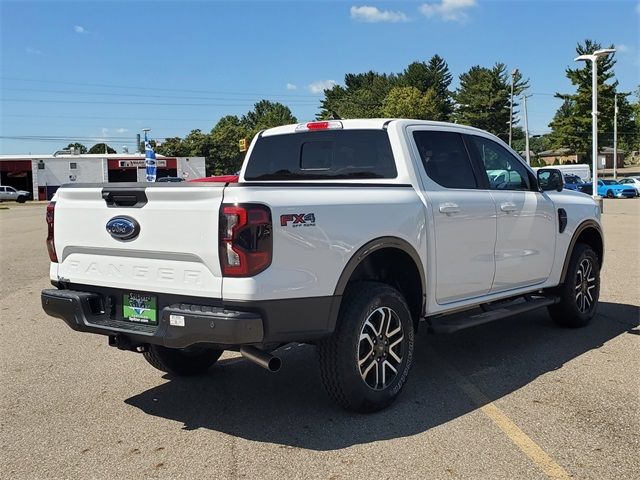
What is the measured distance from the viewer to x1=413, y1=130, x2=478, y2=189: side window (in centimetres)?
507

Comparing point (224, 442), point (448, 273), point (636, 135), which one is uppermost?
Answer: point (636, 135)

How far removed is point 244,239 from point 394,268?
1.57m

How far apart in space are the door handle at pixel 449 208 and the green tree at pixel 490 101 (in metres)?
79.5

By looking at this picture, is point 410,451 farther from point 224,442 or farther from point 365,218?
point 365,218

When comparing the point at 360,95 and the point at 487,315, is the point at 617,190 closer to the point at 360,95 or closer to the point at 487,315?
the point at 487,315

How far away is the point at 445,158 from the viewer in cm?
527

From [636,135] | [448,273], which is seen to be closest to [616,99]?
[636,135]

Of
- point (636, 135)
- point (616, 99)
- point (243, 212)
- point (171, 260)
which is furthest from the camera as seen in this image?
point (636, 135)

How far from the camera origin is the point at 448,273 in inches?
193

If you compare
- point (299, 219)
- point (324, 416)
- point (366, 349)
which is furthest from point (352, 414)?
point (299, 219)

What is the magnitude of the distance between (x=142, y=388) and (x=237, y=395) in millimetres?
821

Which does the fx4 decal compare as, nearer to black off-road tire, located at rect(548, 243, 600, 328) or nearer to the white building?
black off-road tire, located at rect(548, 243, 600, 328)

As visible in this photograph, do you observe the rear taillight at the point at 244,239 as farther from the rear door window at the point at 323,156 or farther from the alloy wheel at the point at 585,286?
the alloy wheel at the point at 585,286

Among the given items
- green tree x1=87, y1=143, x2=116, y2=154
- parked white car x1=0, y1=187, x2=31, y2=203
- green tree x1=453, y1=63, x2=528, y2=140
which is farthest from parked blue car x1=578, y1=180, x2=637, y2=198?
green tree x1=87, y1=143, x2=116, y2=154
